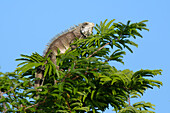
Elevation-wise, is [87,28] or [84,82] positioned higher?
[87,28]

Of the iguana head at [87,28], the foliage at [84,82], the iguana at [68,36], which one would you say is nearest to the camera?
the foliage at [84,82]

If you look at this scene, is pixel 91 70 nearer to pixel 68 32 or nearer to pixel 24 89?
pixel 24 89

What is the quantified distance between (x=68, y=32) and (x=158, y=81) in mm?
5166

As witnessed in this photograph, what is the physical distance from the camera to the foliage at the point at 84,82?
326 inches

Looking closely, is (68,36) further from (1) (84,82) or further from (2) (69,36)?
(1) (84,82)

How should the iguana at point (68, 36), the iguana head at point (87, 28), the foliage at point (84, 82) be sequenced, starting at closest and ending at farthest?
the foliage at point (84, 82) < the iguana at point (68, 36) < the iguana head at point (87, 28)

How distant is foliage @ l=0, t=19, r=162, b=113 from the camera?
8.29 meters

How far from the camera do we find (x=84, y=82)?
9.23 m

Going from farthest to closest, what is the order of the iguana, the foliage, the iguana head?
the iguana head, the iguana, the foliage

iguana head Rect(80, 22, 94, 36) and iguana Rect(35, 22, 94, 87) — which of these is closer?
iguana Rect(35, 22, 94, 87)

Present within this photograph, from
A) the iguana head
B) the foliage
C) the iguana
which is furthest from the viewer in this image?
the iguana head

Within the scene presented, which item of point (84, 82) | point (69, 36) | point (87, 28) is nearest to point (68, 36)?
point (69, 36)

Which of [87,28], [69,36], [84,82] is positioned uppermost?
[87,28]

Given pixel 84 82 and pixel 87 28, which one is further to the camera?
pixel 87 28
